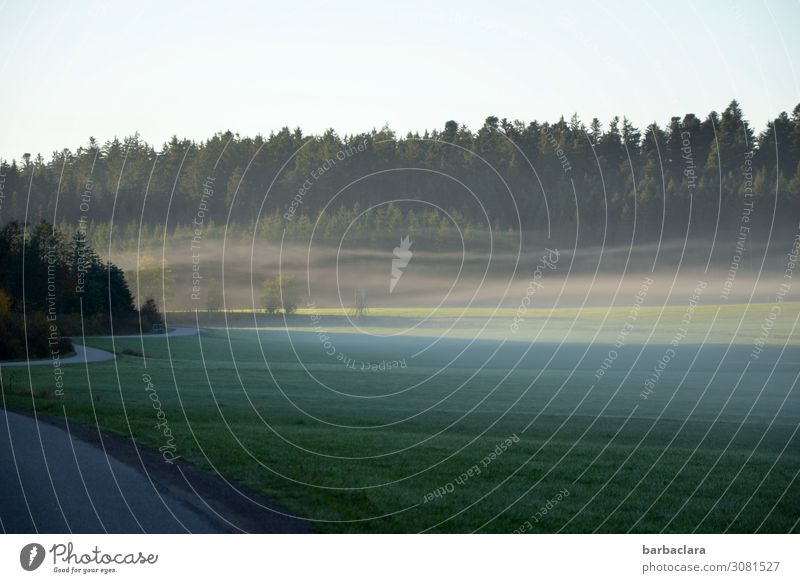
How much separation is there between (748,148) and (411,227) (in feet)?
85.5

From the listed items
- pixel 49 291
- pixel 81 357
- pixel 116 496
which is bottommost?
pixel 116 496

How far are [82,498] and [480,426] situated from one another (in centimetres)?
1400

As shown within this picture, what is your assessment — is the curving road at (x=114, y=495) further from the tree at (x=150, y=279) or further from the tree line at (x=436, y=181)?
the tree at (x=150, y=279)

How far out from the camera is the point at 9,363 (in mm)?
33844

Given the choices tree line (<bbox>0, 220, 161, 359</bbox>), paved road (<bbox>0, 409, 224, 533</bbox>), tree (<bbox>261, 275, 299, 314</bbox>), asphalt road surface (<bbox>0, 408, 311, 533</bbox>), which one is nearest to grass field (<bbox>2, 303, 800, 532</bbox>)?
asphalt road surface (<bbox>0, 408, 311, 533</bbox>)

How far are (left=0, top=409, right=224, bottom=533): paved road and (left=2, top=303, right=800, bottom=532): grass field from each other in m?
2.19

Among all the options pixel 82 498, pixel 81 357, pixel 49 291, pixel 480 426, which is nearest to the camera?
pixel 82 498

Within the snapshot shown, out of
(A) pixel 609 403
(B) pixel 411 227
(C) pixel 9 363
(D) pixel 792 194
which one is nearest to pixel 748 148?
(D) pixel 792 194

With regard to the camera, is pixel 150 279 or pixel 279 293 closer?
pixel 150 279

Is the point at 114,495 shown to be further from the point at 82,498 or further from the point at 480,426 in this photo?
the point at 480,426

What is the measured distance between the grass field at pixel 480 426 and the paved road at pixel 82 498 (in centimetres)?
219

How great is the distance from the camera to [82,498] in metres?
15.9

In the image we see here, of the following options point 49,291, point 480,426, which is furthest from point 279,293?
point 480,426

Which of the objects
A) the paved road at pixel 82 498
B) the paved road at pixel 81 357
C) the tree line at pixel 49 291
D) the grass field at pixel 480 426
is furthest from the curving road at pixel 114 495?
the tree line at pixel 49 291
